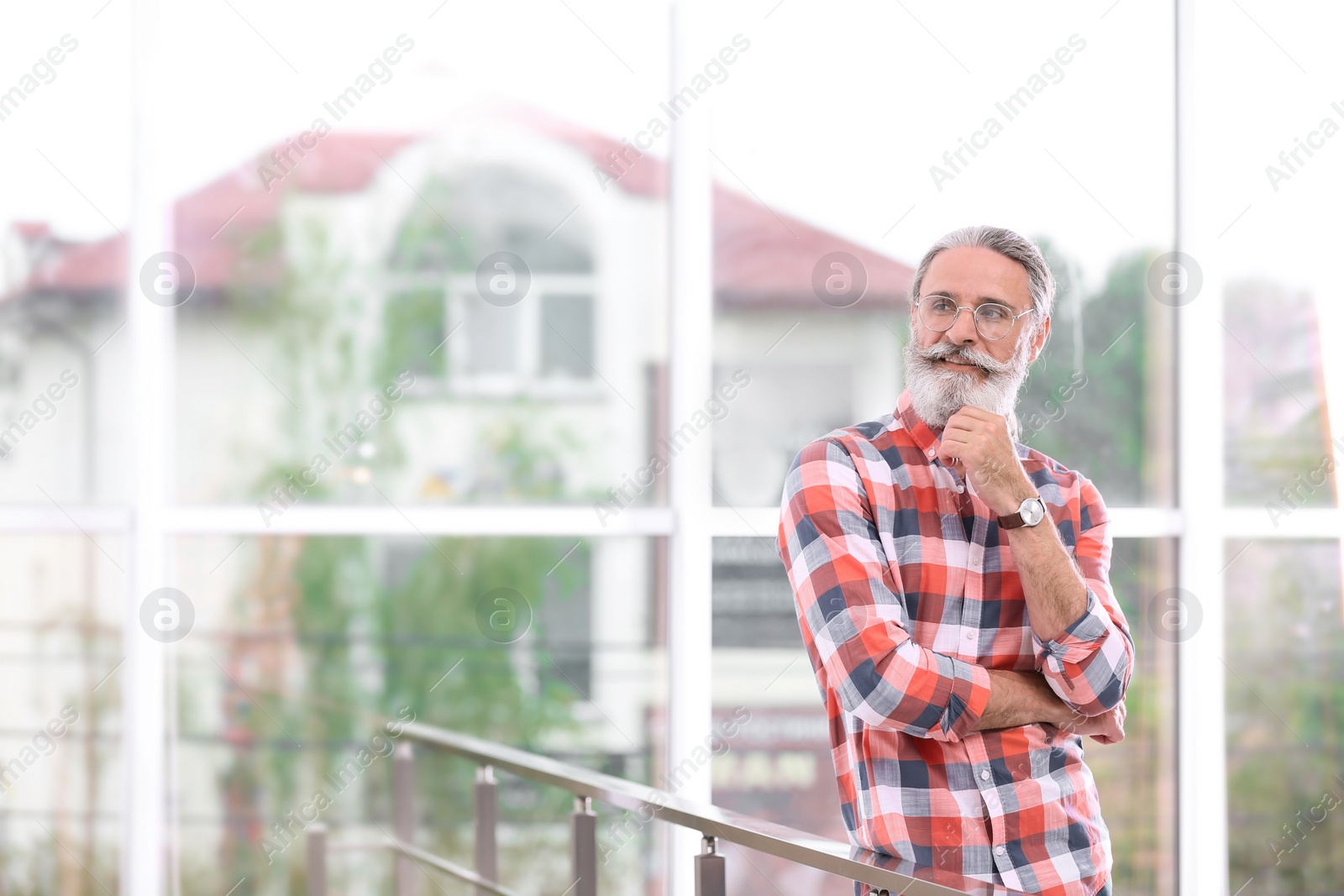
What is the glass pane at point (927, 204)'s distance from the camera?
3.33 metres

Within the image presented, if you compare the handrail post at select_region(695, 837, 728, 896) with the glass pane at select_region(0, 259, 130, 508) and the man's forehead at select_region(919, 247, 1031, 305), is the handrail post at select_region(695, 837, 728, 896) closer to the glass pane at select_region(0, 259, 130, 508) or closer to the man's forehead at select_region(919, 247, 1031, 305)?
the man's forehead at select_region(919, 247, 1031, 305)

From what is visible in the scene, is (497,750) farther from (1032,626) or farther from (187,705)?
(187,705)

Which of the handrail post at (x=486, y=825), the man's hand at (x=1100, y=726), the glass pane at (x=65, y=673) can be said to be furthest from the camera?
the glass pane at (x=65, y=673)

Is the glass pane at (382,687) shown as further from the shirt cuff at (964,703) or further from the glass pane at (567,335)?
the shirt cuff at (964,703)

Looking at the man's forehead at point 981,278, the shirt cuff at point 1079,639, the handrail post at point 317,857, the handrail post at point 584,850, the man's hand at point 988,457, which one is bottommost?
the handrail post at point 317,857

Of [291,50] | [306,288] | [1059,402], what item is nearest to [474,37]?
[291,50]

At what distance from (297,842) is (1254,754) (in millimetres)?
3016

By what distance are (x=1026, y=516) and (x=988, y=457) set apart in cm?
9

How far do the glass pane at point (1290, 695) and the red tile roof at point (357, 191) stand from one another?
1.50 meters

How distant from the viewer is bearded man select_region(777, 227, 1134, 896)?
1302mm

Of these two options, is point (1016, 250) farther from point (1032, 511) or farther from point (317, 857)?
point (317, 857)

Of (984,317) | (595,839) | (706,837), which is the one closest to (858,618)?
(706,837)

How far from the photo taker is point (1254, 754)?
11.4 feet

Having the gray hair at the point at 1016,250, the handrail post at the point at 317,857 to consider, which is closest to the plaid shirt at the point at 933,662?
the gray hair at the point at 1016,250
